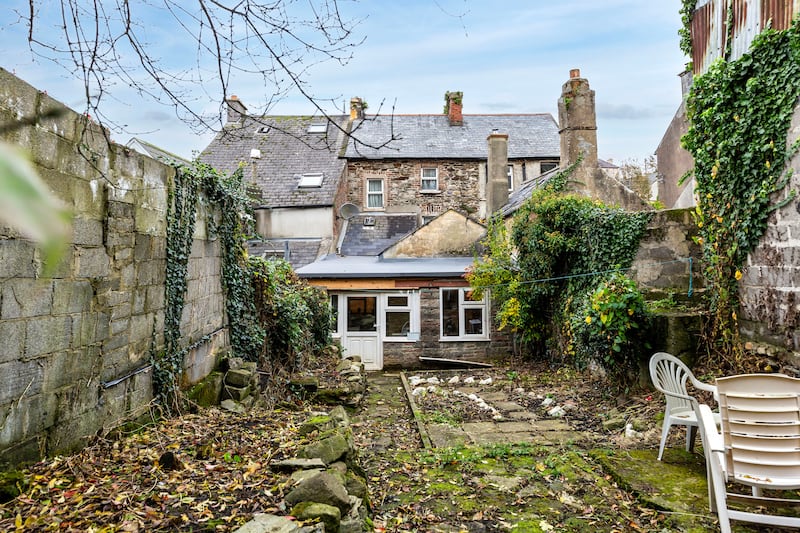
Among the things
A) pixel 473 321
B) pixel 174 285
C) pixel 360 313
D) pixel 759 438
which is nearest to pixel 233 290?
pixel 174 285

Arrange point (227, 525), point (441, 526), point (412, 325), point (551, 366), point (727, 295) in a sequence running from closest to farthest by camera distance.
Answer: point (227, 525)
point (441, 526)
point (727, 295)
point (551, 366)
point (412, 325)

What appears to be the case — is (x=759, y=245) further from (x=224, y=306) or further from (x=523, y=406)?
(x=224, y=306)

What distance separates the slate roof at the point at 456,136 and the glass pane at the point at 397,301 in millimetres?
7478

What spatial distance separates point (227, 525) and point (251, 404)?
3.90 metres

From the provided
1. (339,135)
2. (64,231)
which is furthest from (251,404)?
(339,135)

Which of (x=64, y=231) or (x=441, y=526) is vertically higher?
(x=64, y=231)

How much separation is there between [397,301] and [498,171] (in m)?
6.26

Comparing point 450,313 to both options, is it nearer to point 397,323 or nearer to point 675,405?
point 397,323

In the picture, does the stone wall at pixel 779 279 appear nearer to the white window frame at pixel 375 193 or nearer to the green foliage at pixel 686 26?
the green foliage at pixel 686 26

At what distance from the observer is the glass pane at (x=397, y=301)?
Answer: 1484 centimetres

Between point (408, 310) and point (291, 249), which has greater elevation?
point (291, 249)

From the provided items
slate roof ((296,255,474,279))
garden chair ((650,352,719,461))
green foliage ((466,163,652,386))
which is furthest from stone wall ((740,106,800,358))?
slate roof ((296,255,474,279))

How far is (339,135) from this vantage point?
21766 mm

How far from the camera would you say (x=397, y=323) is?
15.0 m
